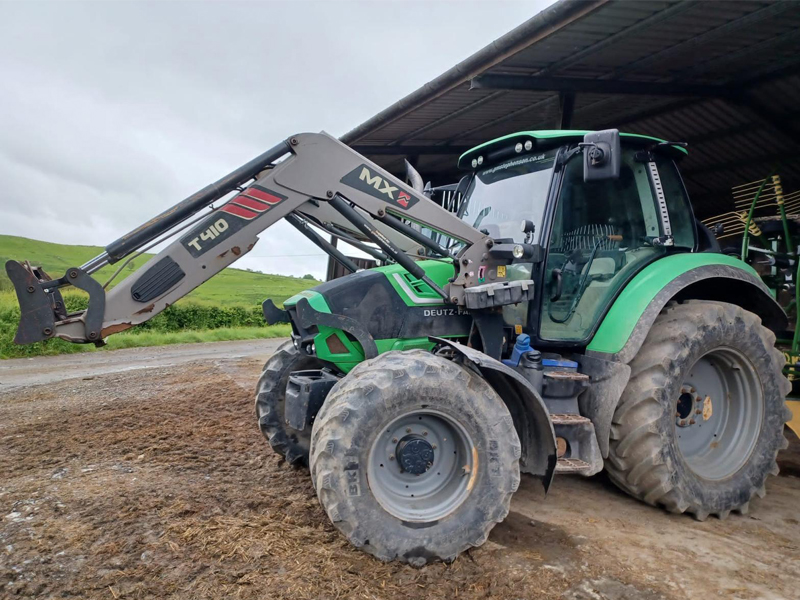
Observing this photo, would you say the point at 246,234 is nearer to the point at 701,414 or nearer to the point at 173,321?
the point at 701,414

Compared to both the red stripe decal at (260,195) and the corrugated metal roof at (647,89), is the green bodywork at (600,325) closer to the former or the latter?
the red stripe decal at (260,195)

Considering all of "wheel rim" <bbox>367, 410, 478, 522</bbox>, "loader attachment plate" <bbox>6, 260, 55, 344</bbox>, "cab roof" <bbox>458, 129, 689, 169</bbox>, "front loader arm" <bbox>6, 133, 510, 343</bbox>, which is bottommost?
"wheel rim" <bbox>367, 410, 478, 522</bbox>

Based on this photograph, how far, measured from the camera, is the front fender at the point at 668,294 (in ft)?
12.3

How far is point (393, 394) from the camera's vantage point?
2994 millimetres

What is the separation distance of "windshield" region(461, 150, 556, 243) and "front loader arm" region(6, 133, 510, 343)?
0.43 meters

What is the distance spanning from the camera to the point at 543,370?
12.5 feet

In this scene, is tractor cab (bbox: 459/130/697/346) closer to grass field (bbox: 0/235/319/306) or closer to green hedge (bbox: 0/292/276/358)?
green hedge (bbox: 0/292/276/358)

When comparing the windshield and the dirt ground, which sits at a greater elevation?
the windshield

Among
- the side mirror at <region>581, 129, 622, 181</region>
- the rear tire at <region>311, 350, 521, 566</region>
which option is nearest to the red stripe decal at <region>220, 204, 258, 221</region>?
the rear tire at <region>311, 350, 521, 566</region>

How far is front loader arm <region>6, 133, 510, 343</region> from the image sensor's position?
313 cm

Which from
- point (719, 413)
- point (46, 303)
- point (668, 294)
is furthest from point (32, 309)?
point (719, 413)

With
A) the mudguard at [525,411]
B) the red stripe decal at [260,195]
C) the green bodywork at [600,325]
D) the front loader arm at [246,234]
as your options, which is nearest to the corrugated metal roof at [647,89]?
the green bodywork at [600,325]

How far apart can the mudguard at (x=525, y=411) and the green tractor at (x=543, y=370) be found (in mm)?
13

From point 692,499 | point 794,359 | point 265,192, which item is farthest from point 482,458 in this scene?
point 794,359
